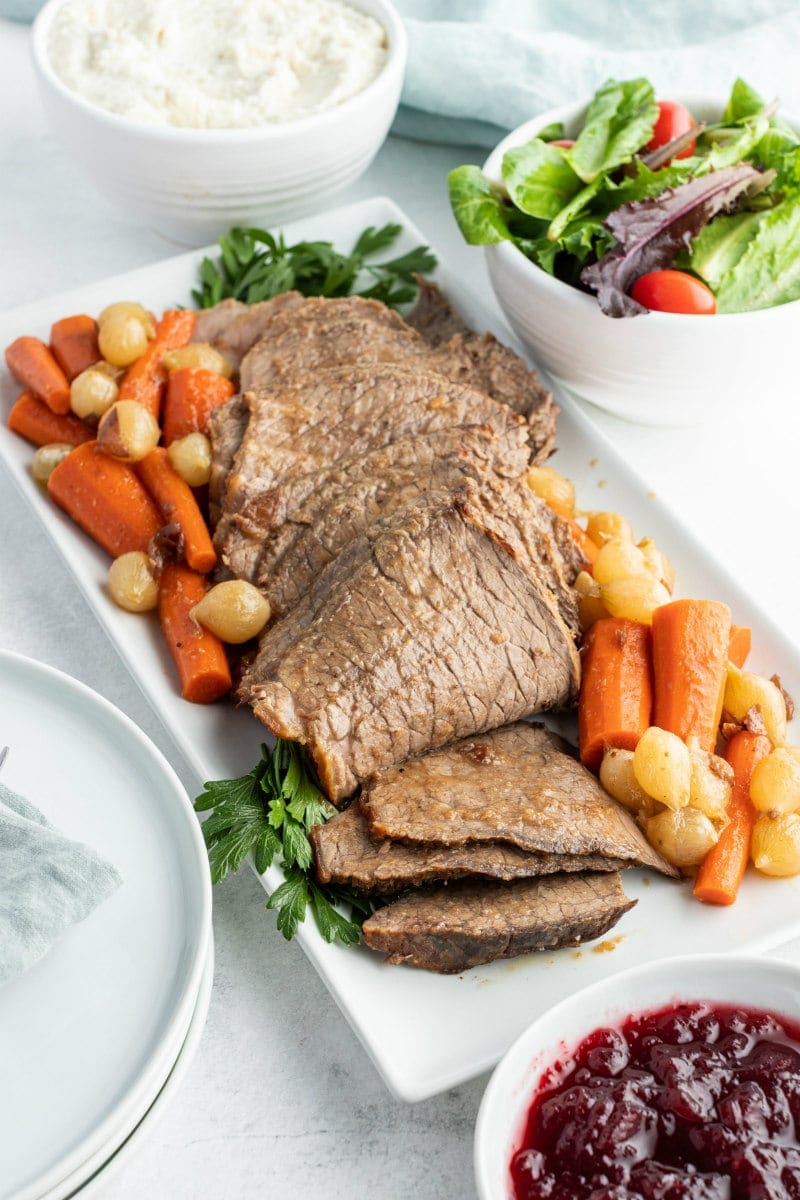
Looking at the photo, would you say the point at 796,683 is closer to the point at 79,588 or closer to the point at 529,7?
the point at 79,588

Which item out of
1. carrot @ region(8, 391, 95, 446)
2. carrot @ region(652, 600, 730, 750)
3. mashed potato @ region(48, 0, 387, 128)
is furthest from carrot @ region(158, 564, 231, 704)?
mashed potato @ region(48, 0, 387, 128)

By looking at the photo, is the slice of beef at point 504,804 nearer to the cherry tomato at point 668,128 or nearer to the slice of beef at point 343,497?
the slice of beef at point 343,497

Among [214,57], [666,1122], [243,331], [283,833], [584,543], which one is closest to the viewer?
[666,1122]

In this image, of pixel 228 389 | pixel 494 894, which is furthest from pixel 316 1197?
pixel 228 389

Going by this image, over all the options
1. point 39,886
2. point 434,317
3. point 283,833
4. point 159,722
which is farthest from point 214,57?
point 39,886

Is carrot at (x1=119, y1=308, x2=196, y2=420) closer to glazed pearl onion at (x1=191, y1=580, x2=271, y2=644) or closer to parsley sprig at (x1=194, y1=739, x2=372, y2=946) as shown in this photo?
glazed pearl onion at (x1=191, y1=580, x2=271, y2=644)

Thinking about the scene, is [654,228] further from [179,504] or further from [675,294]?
[179,504]
